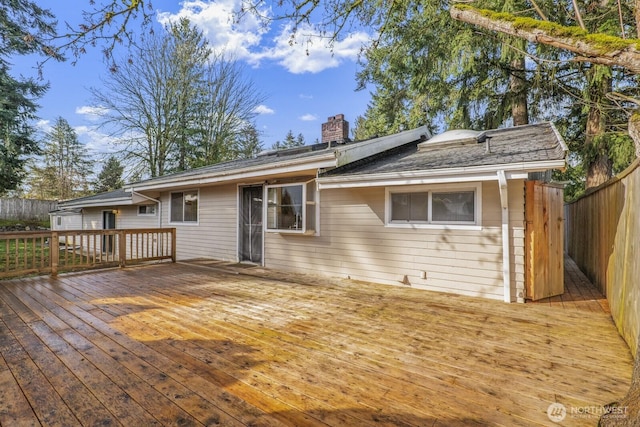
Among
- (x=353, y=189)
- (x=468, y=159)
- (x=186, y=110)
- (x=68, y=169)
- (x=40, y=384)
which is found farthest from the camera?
(x=68, y=169)

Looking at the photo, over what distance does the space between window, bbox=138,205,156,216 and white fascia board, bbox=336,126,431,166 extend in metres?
7.36

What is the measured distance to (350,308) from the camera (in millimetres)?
3984

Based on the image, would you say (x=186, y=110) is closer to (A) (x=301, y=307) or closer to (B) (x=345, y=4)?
(B) (x=345, y=4)

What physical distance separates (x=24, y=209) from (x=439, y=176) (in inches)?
981

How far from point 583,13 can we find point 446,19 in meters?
3.23


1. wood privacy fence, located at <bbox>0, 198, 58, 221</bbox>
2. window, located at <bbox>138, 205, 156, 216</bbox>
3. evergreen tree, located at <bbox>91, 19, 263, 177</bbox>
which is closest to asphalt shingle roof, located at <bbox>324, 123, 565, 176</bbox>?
window, located at <bbox>138, 205, 156, 216</bbox>

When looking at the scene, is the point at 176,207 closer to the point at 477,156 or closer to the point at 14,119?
the point at 477,156

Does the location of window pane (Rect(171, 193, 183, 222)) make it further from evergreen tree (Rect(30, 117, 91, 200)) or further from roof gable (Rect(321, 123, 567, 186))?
→ evergreen tree (Rect(30, 117, 91, 200))

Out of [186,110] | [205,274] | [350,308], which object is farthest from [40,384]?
[186,110]

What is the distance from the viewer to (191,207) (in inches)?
347

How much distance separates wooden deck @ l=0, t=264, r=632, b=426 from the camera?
72.6 inches

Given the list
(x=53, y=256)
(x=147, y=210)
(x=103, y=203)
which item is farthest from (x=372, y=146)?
(x=103, y=203)

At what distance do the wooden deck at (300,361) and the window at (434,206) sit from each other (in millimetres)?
1239

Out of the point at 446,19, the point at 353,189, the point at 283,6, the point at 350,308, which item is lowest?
the point at 350,308
